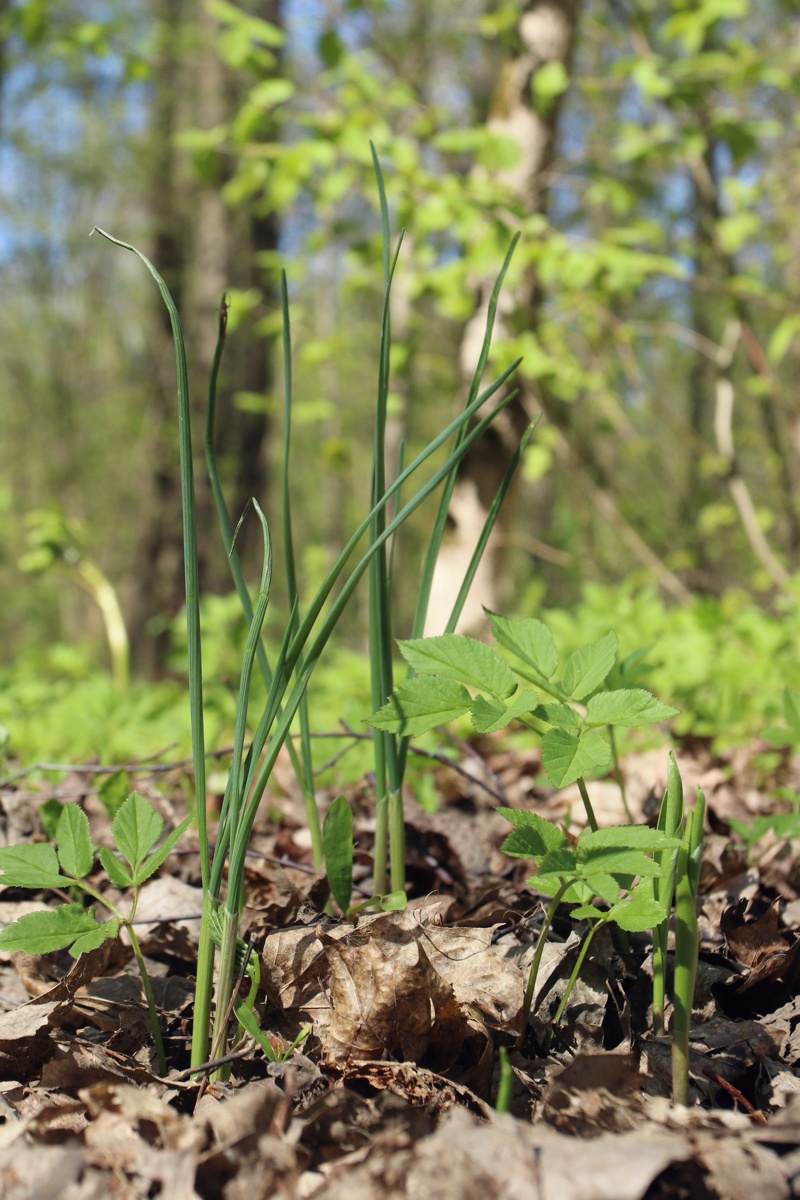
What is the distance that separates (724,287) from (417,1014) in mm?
3230

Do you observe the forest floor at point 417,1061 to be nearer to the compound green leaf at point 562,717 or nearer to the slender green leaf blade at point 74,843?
the slender green leaf blade at point 74,843

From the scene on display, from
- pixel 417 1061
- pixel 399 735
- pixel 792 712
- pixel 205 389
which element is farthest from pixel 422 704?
pixel 205 389

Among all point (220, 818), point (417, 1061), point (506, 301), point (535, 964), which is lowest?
point (417, 1061)

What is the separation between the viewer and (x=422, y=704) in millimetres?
808

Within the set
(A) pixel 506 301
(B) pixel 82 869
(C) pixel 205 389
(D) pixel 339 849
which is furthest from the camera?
(C) pixel 205 389

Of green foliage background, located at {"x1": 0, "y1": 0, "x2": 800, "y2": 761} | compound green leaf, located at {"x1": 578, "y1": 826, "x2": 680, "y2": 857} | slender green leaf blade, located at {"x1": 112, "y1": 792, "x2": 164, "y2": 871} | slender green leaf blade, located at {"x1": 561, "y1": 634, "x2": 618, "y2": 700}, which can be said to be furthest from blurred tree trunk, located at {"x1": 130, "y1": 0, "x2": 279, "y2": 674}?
compound green leaf, located at {"x1": 578, "y1": 826, "x2": 680, "y2": 857}

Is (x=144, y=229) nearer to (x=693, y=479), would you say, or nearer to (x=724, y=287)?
(x=693, y=479)

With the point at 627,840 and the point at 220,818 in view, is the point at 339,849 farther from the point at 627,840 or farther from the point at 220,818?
the point at 627,840

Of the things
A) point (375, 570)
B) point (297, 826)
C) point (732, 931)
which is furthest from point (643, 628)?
point (375, 570)

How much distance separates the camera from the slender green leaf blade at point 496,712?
769mm

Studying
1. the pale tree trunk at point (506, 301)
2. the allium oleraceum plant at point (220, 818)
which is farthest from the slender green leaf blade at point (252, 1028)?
the pale tree trunk at point (506, 301)

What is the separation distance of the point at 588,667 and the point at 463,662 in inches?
5.0

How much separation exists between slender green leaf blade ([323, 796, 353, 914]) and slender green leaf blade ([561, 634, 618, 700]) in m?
0.29

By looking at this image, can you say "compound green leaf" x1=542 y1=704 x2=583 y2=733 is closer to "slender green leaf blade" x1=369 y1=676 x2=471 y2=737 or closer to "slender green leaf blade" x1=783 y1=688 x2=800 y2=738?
"slender green leaf blade" x1=369 y1=676 x2=471 y2=737
